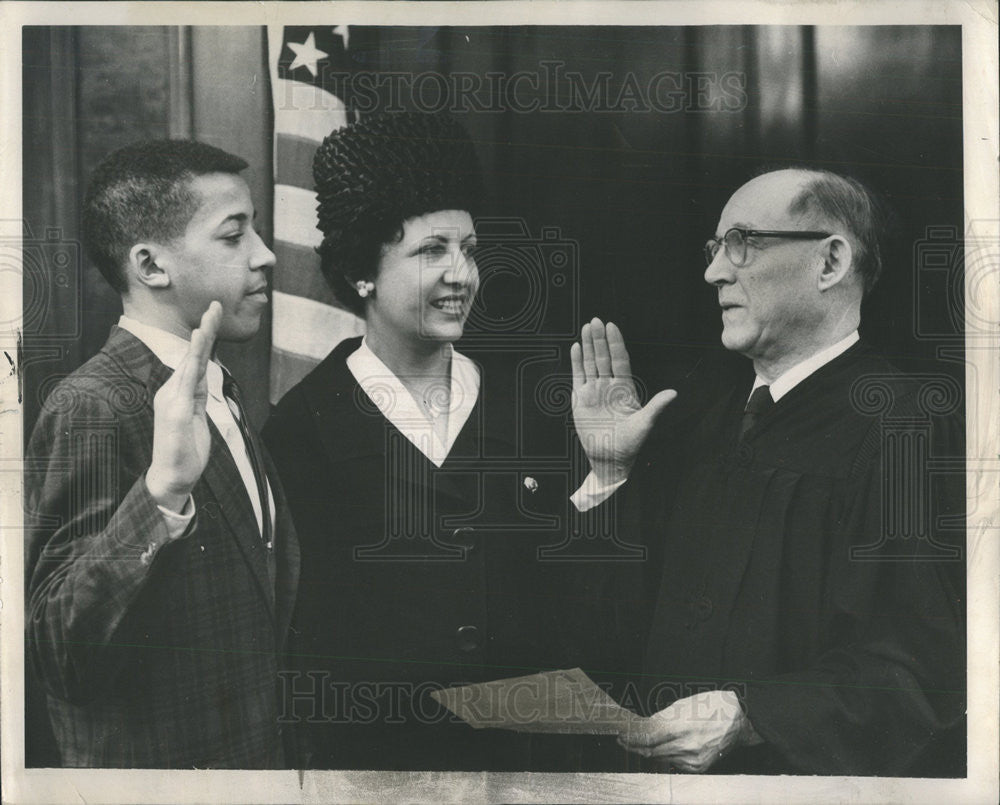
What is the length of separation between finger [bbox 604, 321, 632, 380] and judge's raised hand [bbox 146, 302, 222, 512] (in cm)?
148

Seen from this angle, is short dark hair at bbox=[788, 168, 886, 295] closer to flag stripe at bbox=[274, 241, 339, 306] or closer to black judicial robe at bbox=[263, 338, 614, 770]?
black judicial robe at bbox=[263, 338, 614, 770]

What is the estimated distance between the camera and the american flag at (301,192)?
13.2ft

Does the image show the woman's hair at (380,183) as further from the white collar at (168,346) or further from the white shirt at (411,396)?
the white collar at (168,346)

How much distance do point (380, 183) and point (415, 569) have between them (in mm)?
1426

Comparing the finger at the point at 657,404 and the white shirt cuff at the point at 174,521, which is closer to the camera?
the white shirt cuff at the point at 174,521

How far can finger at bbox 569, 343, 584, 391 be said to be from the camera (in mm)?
4055

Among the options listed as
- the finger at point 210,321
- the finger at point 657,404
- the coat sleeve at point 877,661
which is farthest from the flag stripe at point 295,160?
the coat sleeve at point 877,661

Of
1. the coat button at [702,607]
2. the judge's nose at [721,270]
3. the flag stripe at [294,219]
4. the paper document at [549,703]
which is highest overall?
the flag stripe at [294,219]

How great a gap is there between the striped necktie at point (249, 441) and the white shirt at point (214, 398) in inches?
0.4

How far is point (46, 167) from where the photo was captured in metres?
4.09

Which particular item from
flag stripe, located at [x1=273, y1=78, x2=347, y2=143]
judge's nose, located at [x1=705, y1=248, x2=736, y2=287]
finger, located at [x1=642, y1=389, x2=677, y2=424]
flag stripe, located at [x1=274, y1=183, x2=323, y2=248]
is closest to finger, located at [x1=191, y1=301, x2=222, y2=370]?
flag stripe, located at [x1=274, y1=183, x2=323, y2=248]

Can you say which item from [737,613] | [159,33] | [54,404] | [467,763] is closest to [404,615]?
[467,763]

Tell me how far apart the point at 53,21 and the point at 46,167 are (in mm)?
562

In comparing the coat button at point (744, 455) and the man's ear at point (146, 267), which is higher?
the man's ear at point (146, 267)
